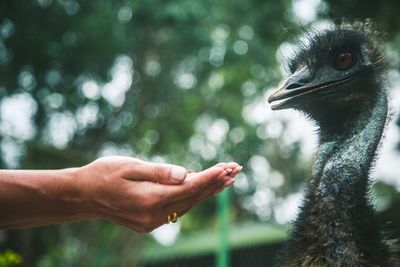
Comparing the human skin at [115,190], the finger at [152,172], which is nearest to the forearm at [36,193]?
the human skin at [115,190]

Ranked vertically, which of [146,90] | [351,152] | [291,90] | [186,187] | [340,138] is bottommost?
[186,187]

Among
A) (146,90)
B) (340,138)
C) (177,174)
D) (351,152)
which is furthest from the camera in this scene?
(146,90)

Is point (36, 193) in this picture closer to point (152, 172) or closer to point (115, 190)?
point (115, 190)

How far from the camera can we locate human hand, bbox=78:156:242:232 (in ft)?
6.20

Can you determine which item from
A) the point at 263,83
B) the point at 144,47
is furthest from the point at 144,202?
the point at 263,83

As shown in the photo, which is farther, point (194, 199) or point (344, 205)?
point (344, 205)

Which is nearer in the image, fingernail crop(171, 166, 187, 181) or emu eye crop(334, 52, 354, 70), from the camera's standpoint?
fingernail crop(171, 166, 187, 181)

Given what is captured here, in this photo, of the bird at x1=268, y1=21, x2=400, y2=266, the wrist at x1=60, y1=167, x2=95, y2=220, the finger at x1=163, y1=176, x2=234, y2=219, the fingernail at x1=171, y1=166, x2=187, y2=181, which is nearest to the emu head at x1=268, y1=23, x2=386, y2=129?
the bird at x1=268, y1=21, x2=400, y2=266

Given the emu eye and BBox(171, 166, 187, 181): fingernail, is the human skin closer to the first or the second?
BBox(171, 166, 187, 181): fingernail

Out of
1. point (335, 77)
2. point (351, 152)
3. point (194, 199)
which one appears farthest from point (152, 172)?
point (335, 77)

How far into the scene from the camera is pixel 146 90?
55.1 ft

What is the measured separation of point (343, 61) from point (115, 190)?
4.94 feet

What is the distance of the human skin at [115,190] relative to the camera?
190 centimetres

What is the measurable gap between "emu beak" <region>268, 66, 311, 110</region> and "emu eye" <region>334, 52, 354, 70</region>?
0.15 m
